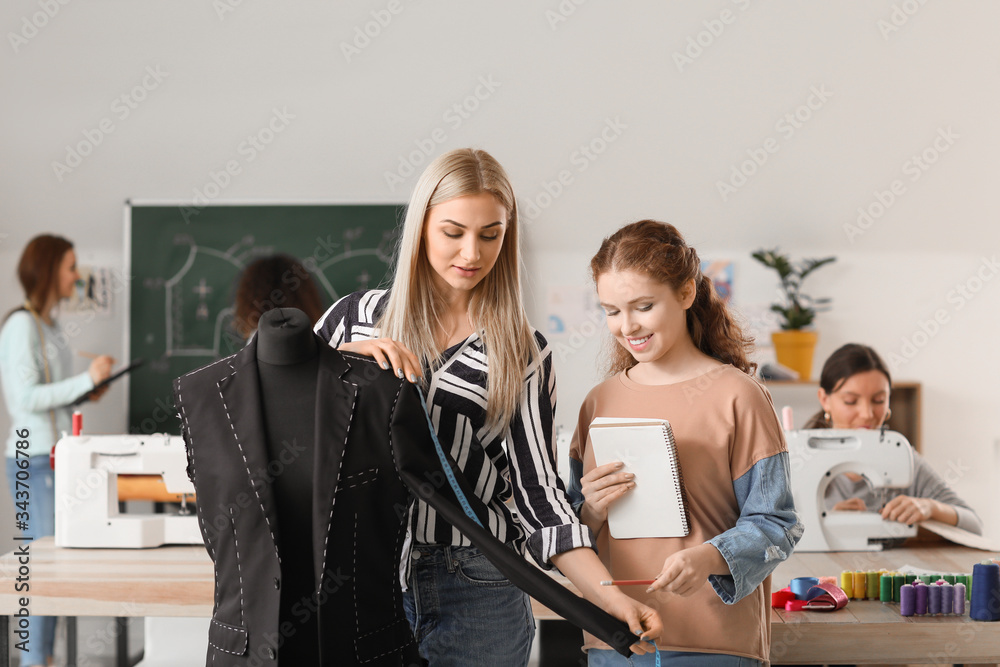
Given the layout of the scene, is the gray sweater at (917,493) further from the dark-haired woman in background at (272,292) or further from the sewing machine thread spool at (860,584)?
the dark-haired woman in background at (272,292)

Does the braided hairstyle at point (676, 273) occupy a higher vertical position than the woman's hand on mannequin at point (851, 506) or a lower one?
higher

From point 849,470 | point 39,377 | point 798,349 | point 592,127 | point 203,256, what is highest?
point 592,127

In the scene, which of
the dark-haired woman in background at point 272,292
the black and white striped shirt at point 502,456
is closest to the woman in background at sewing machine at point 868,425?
the black and white striped shirt at point 502,456

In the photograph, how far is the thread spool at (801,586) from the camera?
167cm

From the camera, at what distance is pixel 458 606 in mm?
1257

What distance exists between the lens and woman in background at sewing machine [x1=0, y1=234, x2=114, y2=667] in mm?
2922

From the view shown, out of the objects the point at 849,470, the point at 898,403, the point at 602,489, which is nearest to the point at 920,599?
the point at 849,470

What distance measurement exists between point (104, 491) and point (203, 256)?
195 centimetres

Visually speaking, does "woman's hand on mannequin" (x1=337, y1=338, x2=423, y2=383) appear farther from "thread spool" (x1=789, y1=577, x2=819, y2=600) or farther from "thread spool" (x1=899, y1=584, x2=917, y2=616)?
"thread spool" (x1=899, y1=584, x2=917, y2=616)

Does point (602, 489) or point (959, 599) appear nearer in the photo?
point (602, 489)

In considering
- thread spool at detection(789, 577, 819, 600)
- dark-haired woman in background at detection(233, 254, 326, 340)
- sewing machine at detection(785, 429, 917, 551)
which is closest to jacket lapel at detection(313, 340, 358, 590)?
thread spool at detection(789, 577, 819, 600)

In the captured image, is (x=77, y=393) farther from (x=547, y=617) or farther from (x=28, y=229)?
(x=547, y=617)

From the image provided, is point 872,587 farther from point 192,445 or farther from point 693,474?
point 192,445

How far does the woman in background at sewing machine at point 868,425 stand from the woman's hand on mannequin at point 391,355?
152 cm
